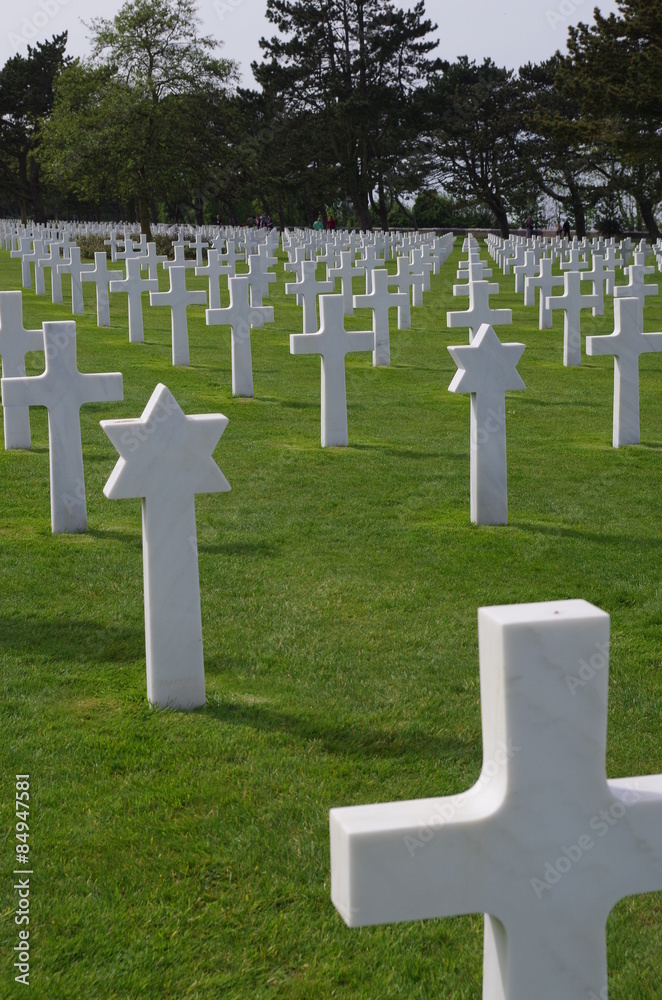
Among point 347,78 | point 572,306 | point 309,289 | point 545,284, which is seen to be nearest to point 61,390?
point 572,306

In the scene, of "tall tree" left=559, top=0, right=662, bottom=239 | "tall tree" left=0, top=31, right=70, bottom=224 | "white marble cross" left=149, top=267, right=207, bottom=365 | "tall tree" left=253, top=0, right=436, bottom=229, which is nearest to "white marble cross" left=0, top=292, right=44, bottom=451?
"white marble cross" left=149, top=267, right=207, bottom=365

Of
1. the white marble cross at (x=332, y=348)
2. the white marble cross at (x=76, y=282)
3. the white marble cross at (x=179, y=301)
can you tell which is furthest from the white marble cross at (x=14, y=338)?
the white marble cross at (x=76, y=282)

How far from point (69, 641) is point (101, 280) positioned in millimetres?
14135

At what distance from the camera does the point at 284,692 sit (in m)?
4.59

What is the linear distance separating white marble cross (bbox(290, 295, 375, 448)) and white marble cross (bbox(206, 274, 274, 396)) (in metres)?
2.63

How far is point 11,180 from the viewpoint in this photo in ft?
227

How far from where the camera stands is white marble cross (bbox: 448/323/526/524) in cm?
693

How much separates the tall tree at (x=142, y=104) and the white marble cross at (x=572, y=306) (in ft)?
91.6

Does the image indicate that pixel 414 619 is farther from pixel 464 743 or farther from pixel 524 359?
pixel 524 359

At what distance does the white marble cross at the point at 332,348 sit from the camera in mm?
8961

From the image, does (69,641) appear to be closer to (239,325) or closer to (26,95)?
(239,325)

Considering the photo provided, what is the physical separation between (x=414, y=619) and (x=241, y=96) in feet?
171

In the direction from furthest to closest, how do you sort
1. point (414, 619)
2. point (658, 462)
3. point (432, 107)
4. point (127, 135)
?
point (432, 107), point (127, 135), point (658, 462), point (414, 619)

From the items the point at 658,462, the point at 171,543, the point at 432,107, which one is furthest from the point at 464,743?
the point at 432,107
